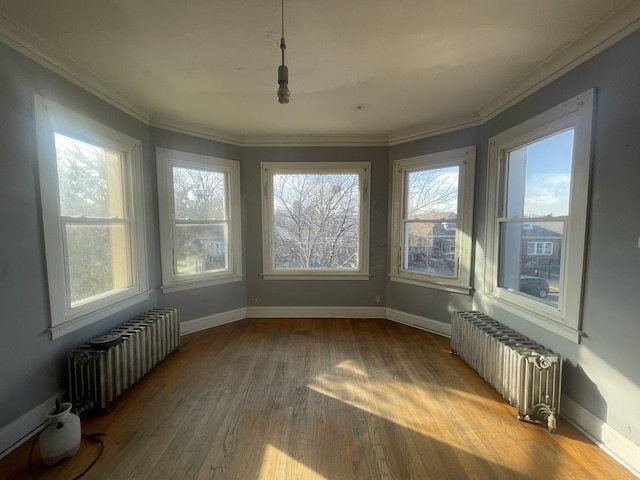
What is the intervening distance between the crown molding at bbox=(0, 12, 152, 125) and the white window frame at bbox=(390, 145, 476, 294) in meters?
3.19

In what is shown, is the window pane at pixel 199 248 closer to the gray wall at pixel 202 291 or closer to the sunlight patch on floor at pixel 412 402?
the gray wall at pixel 202 291

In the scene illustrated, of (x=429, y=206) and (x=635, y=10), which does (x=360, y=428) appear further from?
(x=635, y=10)

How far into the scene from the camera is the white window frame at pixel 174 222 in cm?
327

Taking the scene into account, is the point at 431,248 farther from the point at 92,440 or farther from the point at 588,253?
the point at 92,440

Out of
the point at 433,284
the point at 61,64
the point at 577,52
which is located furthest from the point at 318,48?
the point at 433,284

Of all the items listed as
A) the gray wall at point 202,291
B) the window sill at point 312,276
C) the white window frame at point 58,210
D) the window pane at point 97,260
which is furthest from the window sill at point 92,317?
the window sill at point 312,276

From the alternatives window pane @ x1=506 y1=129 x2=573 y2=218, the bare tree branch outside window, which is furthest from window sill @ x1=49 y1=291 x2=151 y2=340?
window pane @ x1=506 y1=129 x2=573 y2=218

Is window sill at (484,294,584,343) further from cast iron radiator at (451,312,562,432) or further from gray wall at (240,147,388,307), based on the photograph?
gray wall at (240,147,388,307)

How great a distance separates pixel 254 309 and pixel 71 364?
226 cm

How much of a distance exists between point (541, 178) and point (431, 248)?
1.49 m

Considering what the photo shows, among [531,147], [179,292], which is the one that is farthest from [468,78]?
[179,292]

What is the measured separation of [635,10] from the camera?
1.53 m

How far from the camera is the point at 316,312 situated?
415 centimetres

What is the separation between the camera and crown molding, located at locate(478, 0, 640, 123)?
1.58 meters
